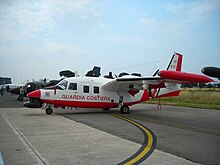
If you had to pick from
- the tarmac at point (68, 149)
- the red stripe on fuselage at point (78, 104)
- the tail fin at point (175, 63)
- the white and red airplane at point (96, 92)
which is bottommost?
the tarmac at point (68, 149)

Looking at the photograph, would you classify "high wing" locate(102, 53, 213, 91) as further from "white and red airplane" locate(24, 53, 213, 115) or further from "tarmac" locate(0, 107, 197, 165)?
→ "tarmac" locate(0, 107, 197, 165)

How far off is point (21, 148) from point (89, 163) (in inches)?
87.7

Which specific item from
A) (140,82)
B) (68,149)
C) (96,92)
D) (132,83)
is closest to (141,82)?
(140,82)

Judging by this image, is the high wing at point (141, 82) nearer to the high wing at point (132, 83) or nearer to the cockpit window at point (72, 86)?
the high wing at point (132, 83)

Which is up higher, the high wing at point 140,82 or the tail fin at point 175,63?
the tail fin at point 175,63

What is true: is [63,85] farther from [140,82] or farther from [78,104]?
[140,82]

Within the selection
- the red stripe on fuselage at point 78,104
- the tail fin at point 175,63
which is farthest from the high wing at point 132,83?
the tail fin at point 175,63

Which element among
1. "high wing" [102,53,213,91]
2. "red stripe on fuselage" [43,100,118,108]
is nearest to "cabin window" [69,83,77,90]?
"red stripe on fuselage" [43,100,118,108]

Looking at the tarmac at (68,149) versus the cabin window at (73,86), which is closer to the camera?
the tarmac at (68,149)

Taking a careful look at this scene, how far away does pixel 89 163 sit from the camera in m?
4.94

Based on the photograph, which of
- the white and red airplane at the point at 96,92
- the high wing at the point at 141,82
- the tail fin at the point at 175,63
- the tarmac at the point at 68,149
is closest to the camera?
the tarmac at the point at 68,149

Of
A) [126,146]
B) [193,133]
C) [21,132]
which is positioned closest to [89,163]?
[126,146]

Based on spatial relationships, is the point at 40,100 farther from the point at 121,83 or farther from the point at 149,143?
the point at 149,143

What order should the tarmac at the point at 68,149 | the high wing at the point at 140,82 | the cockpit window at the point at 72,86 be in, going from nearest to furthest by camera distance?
the tarmac at the point at 68,149 → the high wing at the point at 140,82 → the cockpit window at the point at 72,86
